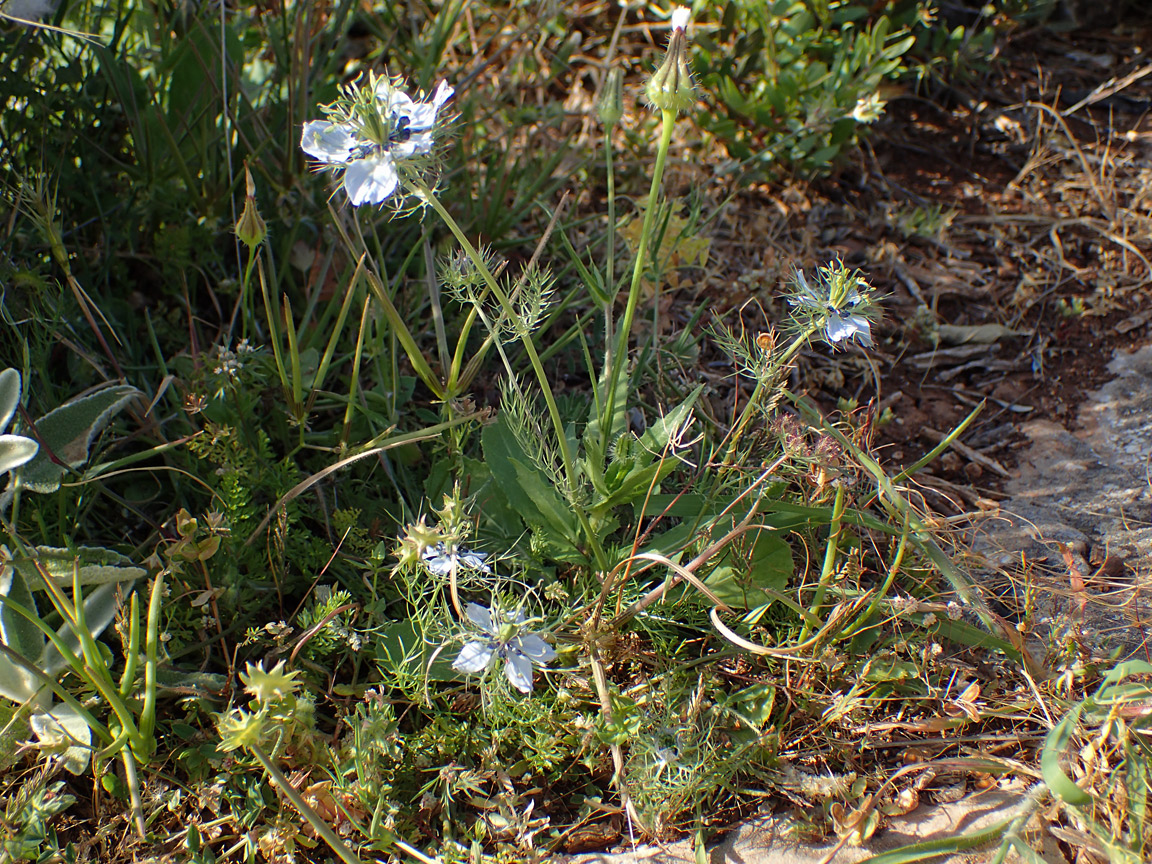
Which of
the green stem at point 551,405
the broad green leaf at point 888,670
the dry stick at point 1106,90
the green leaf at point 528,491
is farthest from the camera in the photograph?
the dry stick at point 1106,90

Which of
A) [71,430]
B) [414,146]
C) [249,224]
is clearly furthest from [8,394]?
[414,146]

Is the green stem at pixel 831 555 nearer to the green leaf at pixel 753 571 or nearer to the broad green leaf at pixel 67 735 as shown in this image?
the green leaf at pixel 753 571

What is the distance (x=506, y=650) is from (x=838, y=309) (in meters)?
0.66

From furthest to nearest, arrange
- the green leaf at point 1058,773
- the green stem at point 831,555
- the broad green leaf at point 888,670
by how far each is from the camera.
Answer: the broad green leaf at point 888,670 < the green stem at point 831,555 < the green leaf at point 1058,773

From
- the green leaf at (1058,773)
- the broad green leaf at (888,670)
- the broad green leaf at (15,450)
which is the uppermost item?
the broad green leaf at (15,450)

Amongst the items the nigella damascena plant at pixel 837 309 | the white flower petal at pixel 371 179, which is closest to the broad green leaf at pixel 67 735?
the white flower petal at pixel 371 179

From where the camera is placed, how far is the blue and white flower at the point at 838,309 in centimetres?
121

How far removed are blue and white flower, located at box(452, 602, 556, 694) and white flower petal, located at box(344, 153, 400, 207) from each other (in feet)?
1.81

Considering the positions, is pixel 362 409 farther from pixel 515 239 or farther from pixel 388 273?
pixel 515 239

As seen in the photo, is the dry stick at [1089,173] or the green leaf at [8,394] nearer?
the green leaf at [8,394]

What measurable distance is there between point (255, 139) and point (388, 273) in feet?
1.36

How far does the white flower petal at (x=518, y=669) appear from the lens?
1124mm

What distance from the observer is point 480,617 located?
1190 millimetres

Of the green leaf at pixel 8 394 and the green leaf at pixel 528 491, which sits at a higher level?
the green leaf at pixel 8 394
